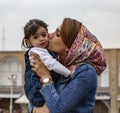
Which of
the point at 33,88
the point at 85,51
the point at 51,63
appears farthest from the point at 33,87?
the point at 85,51

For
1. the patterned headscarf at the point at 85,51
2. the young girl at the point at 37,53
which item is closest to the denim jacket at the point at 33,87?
the young girl at the point at 37,53

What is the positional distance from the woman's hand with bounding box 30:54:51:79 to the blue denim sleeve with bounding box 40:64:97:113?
0.08 meters

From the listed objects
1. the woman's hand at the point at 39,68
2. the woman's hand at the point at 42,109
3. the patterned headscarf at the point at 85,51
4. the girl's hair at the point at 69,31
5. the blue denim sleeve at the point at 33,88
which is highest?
the girl's hair at the point at 69,31

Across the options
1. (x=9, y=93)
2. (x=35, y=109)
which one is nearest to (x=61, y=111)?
(x=35, y=109)

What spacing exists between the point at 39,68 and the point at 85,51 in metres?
0.17

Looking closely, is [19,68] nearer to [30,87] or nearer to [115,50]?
[115,50]

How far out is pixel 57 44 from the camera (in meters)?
1.51

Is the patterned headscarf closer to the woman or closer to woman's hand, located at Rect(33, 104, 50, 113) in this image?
the woman

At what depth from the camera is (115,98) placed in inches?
726

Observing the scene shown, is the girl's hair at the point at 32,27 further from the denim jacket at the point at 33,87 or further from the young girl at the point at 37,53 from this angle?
the denim jacket at the point at 33,87

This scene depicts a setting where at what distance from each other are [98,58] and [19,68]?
19303mm

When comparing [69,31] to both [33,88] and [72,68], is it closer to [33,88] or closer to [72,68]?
[72,68]

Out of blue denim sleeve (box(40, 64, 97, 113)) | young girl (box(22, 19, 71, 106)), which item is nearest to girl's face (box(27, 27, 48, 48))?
young girl (box(22, 19, 71, 106))

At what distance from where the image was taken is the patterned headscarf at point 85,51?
1.46m
